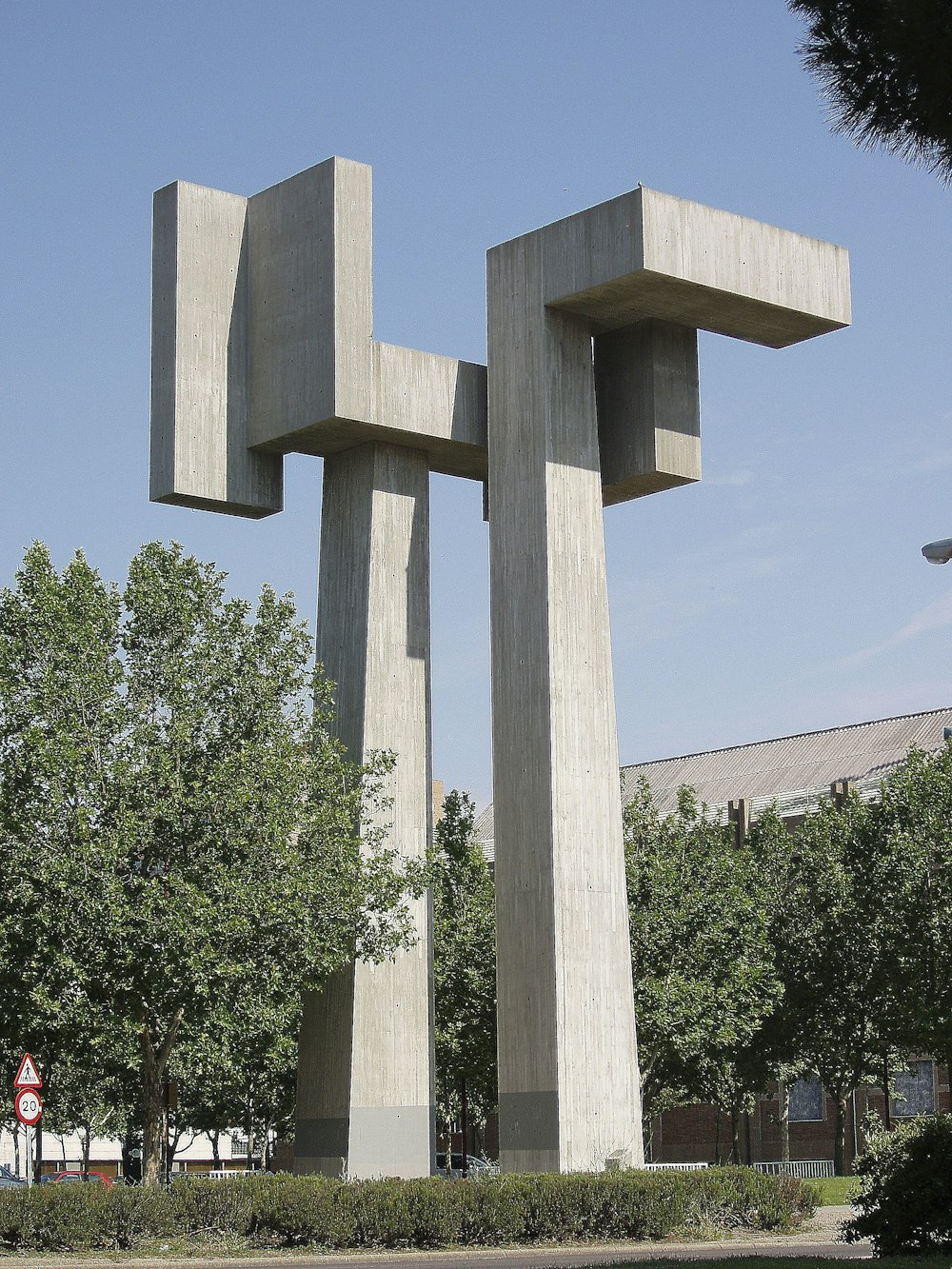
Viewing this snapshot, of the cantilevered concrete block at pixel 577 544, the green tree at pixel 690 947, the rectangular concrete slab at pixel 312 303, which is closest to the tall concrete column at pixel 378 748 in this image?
the rectangular concrete slab at pixel 312 303

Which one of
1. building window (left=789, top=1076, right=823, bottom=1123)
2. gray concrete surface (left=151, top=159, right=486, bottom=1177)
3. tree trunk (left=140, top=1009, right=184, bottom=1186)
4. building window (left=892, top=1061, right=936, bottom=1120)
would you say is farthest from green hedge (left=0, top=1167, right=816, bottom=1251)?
building window (left=789, top=1076, right=823, bottom=1123)

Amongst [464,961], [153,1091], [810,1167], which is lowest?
[810,1167]

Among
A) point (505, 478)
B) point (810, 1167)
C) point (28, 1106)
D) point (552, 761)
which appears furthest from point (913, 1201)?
point (810, 1167)

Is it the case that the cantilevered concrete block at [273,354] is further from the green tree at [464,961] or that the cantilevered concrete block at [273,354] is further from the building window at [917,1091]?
the building window at [917,1091]

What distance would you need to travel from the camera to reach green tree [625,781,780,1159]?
3959 cm

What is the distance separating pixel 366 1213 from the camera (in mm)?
24016

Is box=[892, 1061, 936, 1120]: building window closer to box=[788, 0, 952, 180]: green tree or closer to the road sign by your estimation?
the road sign

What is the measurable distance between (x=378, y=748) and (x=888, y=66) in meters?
16.8

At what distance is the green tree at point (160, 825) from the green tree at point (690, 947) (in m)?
13.3

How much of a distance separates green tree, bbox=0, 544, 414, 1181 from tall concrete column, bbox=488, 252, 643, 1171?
297cm

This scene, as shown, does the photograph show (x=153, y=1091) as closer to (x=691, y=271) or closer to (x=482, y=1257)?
(x=482, y=1257)

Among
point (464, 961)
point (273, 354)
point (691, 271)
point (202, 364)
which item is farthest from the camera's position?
point (464, 961)

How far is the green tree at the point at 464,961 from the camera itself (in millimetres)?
40656

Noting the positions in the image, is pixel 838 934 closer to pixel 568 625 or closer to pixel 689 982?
pixel 689 982
